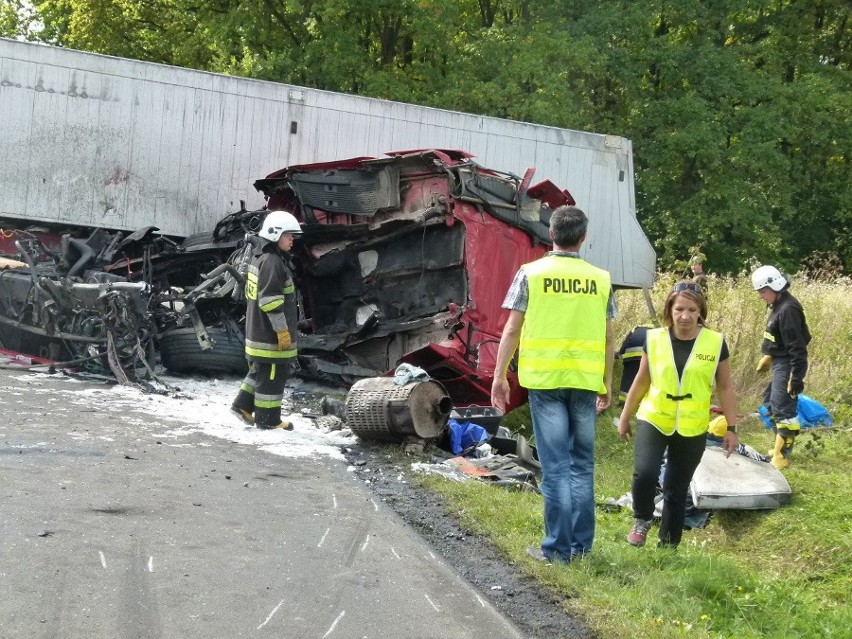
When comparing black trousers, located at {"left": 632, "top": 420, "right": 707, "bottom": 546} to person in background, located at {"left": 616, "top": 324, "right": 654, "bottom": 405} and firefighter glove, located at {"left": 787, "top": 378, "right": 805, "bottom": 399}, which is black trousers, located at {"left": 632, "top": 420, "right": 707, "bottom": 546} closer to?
firefighter glove, located at {"left": 787, "top": 378, "right": 805, "bottom": 399}

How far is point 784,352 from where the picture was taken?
877 centimetres

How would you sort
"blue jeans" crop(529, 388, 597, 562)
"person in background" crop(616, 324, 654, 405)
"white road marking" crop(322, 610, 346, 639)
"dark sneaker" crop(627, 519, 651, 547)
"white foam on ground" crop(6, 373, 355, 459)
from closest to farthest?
"white road marking" crop(322, 610, 346, 639)
"blue jeans" crop(529, 388, 597, 562)
"dark sneaker" crop(627, 519, 651, 547)
"white foam on ground" crop(6, 373, 355, 459)
"person in background" crop(616, 324, 654, 405)

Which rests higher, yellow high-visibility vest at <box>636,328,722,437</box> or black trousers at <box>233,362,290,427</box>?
yellow high-visibility vest at <box>636,328,722,437</box>

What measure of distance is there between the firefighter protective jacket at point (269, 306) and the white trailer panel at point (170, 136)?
489 centimetres

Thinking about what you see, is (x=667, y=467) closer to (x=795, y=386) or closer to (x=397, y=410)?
(x=397, y=410)

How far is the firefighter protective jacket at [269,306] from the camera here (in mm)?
8367

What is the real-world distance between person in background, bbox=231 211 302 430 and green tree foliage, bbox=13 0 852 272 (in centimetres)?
1283

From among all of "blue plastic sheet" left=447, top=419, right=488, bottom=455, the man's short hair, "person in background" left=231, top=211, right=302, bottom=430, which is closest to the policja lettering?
the man's short hair

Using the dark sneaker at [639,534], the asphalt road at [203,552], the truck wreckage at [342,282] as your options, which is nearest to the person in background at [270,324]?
the asphalt road at [203,552]

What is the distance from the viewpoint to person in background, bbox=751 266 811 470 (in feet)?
28.1

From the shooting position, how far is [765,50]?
2306 centimetres

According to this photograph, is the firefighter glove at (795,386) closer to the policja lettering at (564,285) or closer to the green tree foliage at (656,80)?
the policja lettering at (564,285)

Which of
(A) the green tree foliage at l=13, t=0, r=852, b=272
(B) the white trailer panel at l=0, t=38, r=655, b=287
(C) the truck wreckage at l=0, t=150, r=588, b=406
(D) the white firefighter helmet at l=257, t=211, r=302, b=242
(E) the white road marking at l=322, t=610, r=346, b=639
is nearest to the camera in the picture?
(E) the white road marking at l=322, t=610, r=346, b=639

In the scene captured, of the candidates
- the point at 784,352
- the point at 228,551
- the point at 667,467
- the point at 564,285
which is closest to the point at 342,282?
the point at 784,352
